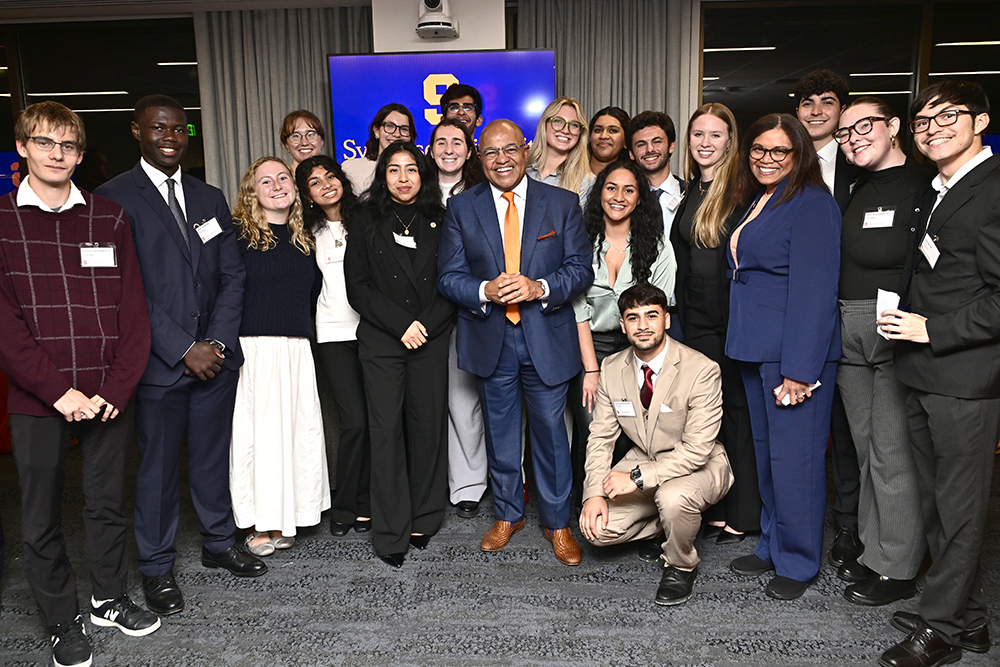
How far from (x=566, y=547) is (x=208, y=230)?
1956mm

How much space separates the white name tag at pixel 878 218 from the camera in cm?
247

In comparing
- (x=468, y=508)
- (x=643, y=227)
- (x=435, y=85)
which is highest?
(x=435, y=85)

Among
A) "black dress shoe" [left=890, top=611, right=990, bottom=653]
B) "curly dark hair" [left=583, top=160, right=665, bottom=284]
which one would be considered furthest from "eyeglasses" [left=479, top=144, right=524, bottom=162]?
"black dress shoe" [left=890, top=611, right=990, bottom=653]

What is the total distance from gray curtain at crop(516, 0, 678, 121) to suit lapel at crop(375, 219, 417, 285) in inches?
130

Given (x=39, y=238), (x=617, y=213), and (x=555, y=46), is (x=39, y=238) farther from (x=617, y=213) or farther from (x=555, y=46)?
(x=555, y=46)

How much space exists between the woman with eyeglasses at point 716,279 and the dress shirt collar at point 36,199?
2.31 m

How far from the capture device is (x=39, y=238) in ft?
7.18

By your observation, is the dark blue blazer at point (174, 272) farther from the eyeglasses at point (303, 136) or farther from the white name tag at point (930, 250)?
the white name tag at point (930, 250)

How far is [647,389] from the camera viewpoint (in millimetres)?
2785

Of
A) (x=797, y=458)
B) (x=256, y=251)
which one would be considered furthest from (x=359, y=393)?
(x=797, y=458)

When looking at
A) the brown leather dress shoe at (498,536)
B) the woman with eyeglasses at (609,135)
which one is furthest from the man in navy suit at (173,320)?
the woman with eyeglasses at (609,135)

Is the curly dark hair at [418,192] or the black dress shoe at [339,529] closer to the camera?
the curly dark hair at [418,192]

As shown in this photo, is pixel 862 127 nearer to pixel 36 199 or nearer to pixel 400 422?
pixel 400 422

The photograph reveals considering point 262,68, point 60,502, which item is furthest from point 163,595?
point 262,68
